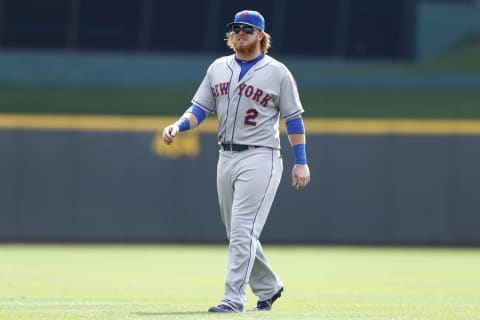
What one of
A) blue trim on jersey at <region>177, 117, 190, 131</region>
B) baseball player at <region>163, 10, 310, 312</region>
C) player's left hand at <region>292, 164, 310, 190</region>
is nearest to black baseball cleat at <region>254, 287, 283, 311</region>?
baseball player at <region>163, 10, 310, 312</region>

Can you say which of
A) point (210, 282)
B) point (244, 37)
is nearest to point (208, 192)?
point (210, 282)

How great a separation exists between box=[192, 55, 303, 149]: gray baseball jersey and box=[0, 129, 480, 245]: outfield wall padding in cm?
1150

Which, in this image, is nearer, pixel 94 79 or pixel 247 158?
pixel 247 158

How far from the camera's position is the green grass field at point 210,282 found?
8352 mm

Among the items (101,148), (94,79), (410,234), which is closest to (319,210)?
(410,234)

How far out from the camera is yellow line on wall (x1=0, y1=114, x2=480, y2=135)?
2014 centimetres

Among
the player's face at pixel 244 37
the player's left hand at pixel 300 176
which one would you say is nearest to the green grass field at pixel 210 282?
the player's left hand at pixel 300 176

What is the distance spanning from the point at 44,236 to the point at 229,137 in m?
12.1

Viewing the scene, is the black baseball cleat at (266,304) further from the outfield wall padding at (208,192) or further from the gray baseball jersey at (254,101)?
the outfield wall padding at (208,192)

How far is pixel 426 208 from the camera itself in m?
20.5

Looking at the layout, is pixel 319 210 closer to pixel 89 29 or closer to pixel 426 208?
pixel 426 208

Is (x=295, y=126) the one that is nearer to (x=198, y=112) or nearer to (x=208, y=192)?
(x=198, y=112)

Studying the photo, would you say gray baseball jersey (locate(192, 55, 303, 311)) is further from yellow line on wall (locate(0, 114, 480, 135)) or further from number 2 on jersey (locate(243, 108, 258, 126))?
yellow line on wall (locate(0, 114, 480, 135))

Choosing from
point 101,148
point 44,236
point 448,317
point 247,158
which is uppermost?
point 247,158
